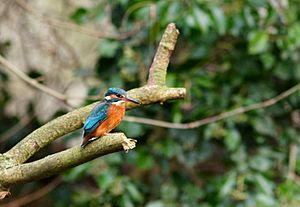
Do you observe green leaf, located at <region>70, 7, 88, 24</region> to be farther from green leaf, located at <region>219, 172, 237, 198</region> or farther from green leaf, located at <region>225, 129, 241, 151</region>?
green leaf, located at <region>219, 172, 237, 198</region>

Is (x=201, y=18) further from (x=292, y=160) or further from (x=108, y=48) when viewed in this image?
(x=292, y=160)

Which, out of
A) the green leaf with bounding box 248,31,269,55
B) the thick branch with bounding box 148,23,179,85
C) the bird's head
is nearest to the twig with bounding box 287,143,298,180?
the green leaf with bounding box 248,31,269,55

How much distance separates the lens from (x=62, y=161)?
50.9 inches

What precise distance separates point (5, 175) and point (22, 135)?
2.36 metres

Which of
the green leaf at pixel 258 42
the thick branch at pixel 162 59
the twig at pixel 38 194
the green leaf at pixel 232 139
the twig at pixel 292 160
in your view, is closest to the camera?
the thick branch at pixel 162 59

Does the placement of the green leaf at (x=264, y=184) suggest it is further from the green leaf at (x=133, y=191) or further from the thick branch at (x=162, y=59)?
the thick branch at (x=162, y=59)

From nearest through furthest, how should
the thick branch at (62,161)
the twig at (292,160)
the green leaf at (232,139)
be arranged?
the thick branch at (62,161) → the green leaf at (232,139) → the twig at (292,160)

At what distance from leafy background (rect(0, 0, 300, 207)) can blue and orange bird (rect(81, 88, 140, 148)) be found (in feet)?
4.21

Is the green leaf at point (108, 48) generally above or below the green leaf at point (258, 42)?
above

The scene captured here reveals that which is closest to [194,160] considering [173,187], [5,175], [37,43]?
[173,187]

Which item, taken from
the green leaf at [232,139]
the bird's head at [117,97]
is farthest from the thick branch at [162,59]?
the green leaf at [232,139]

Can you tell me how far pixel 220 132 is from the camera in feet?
9.33

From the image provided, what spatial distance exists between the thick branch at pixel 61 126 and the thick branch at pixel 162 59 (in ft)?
0.14

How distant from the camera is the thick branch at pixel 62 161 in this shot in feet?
3.99
